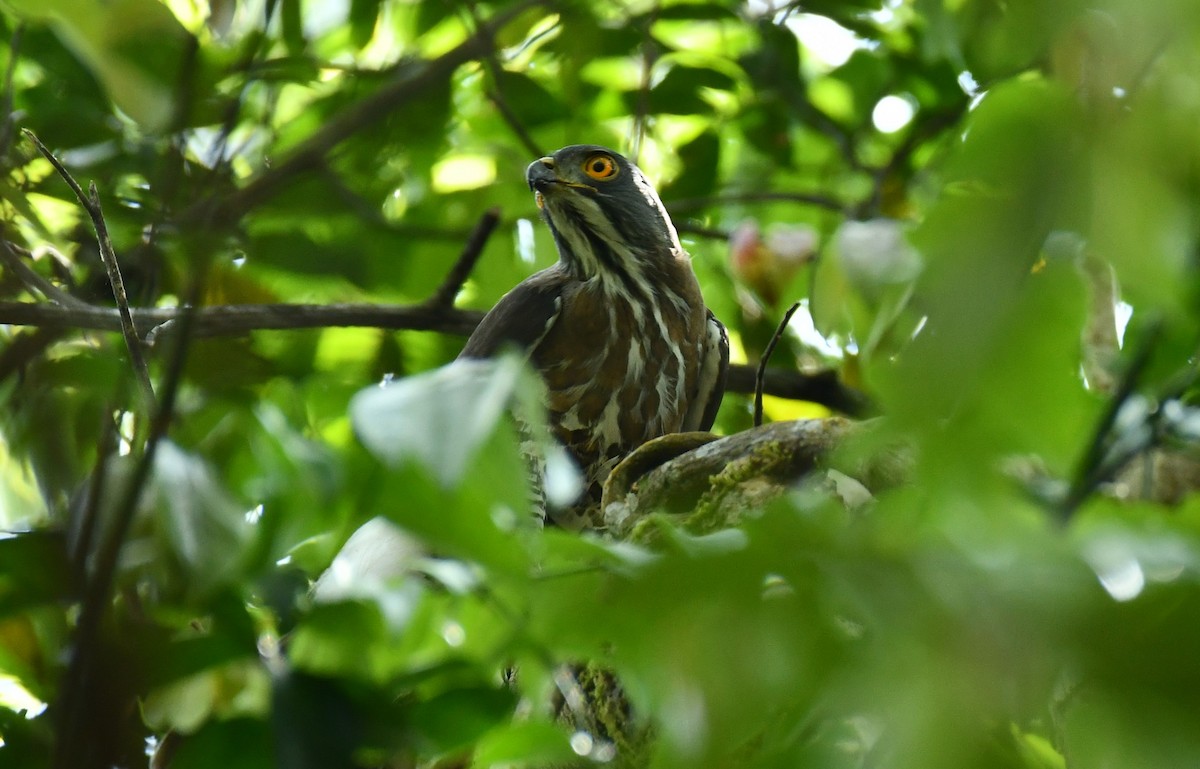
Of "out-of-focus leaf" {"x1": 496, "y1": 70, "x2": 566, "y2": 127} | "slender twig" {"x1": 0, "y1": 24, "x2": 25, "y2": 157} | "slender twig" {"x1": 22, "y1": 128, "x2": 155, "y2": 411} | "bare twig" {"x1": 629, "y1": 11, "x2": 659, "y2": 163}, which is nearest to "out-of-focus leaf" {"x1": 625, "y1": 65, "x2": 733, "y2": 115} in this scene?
"bare twig" {"x1": 629, "y1": 11, "x2": 659, "y2": 163}

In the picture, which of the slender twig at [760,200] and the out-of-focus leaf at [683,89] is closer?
A: the out-of-focus leaf at [683,89]

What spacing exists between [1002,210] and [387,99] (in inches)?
138

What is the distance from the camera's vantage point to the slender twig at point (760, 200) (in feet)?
16.5

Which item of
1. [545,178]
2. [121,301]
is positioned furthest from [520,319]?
[121,301]

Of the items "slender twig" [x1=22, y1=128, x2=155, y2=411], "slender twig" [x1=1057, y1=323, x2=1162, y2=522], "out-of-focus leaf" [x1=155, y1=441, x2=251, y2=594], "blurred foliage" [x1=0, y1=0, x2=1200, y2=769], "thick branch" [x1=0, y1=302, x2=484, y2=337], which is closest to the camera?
"blurred foliage" [x1=0, y1=0, x2=1200, y2=769]

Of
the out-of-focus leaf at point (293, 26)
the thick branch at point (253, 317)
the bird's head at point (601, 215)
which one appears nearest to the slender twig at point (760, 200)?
the bird's head at point (601, 215)

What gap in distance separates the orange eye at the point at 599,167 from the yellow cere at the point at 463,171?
59 centimetres

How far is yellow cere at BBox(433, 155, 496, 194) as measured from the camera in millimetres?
5129

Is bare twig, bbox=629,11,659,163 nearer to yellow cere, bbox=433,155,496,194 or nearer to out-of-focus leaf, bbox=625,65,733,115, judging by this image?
out-of-focus leaf, bbox=625,65,733,115

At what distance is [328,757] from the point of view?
1158 mm

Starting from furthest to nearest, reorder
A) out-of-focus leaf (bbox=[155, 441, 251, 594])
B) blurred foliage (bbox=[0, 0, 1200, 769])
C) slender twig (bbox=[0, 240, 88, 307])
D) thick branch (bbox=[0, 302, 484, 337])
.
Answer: slender twig (bbox=[0, 240, 88, 307]) → thick branch (bbox=[0, 302, 484, 337]) → out-of-focus leaf (bbox=[155, 441, 251, 594]) → blurred foliage (bbox=[0, 0, 1200, 769])

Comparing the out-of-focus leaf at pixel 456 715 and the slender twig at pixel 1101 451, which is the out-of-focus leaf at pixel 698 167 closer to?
the slender twig at pixel 1101 451

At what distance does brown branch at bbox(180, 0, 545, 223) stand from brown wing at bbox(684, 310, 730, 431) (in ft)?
4.78

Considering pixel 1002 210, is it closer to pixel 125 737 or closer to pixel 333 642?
pixel 333 642
